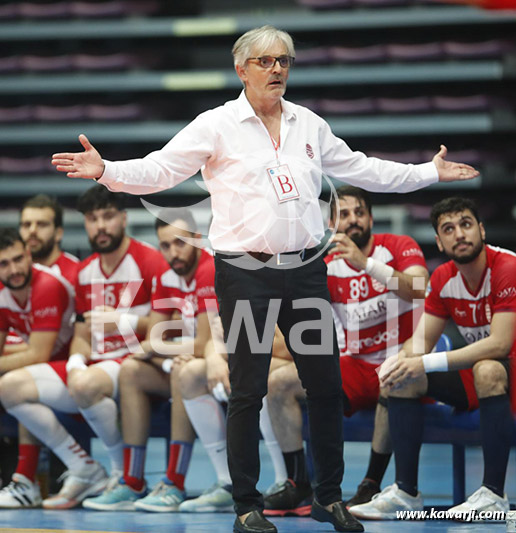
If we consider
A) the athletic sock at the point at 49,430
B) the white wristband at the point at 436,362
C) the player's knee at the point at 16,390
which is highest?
the white wristband at the point at 436,362

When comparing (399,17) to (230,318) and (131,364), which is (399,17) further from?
(230,318)

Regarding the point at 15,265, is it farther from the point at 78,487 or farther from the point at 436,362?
the point at 436,362

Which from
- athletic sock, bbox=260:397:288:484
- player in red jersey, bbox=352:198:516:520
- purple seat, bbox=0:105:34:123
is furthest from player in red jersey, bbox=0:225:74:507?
purple seat, bbox=0:105:34:123

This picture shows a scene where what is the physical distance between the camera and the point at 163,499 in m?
3.94

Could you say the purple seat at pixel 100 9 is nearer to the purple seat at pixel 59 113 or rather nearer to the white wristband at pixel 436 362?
the purple seat at pixel 59 113

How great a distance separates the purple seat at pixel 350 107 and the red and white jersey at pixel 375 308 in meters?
3.05

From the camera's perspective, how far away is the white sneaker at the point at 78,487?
4.11 metres

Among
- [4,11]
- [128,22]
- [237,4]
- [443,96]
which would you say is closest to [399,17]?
[443,96]

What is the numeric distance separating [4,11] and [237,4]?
1.78m

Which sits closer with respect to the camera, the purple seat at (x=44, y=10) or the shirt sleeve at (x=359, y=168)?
the shirt sleeve at (x=359, y=168)

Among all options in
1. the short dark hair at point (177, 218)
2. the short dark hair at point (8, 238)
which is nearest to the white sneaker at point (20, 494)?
the short dark hair at point (8, 238)

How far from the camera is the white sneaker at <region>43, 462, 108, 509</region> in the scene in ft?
13.5

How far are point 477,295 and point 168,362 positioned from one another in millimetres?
1321

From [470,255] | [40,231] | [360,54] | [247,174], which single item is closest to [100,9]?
[360,54]
